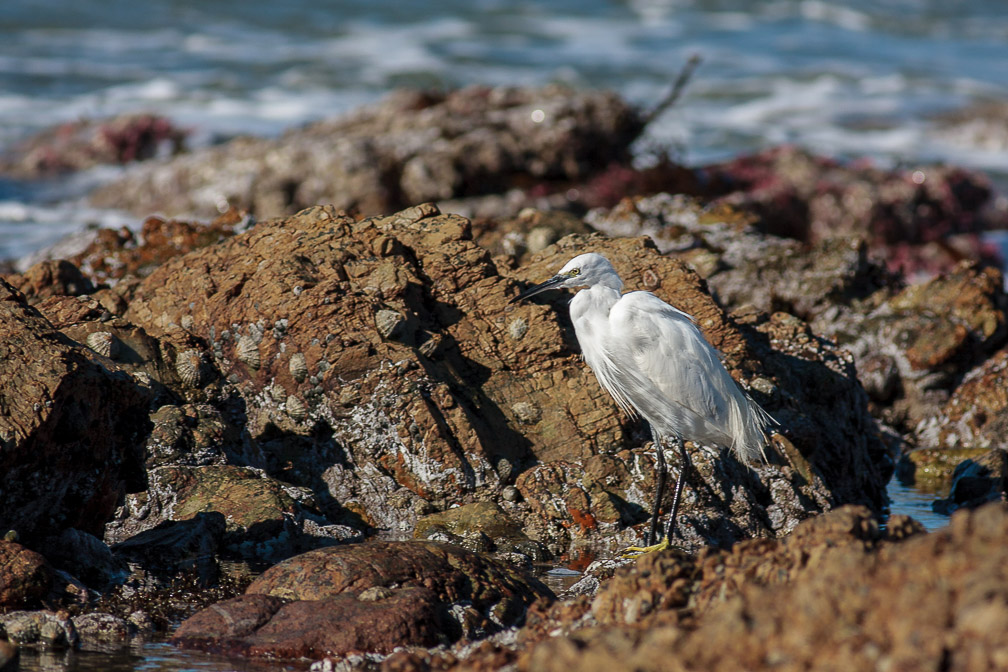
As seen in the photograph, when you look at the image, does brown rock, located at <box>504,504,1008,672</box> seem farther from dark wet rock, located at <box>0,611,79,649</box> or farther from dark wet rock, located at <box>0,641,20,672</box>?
dark wet rock, located at <box>0,611,79,649</box>

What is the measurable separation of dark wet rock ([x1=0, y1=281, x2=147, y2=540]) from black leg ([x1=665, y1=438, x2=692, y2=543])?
2.92 metres

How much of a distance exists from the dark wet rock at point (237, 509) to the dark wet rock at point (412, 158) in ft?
30.1

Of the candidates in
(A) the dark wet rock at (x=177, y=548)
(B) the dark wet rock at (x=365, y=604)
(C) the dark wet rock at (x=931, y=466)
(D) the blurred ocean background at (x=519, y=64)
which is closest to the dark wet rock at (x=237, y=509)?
(A) the dark wet rock at (x=177, y=548)

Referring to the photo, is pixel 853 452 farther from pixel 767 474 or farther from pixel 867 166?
pixel 867 166

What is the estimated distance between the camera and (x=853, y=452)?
23.0 feet

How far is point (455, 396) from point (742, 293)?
444 centimetres

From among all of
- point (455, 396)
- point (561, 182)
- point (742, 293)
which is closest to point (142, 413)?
point (455, 396)

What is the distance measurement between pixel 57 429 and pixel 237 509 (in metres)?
1.13

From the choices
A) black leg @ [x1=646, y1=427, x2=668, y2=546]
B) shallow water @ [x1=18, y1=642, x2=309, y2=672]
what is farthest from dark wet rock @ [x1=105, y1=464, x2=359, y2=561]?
black leg @ [x1=646, y1=427, x2=668, y2=546]

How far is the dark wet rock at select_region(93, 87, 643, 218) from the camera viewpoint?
49.6 ft

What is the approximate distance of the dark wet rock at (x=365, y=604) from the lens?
4.11 m

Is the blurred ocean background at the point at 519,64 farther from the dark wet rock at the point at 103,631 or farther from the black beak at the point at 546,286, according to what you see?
the dark wet rock at the point at 103,631

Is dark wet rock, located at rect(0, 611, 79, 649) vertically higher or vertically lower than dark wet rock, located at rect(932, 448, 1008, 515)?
higher

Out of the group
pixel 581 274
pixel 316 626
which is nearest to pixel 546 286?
pixel 581 274
